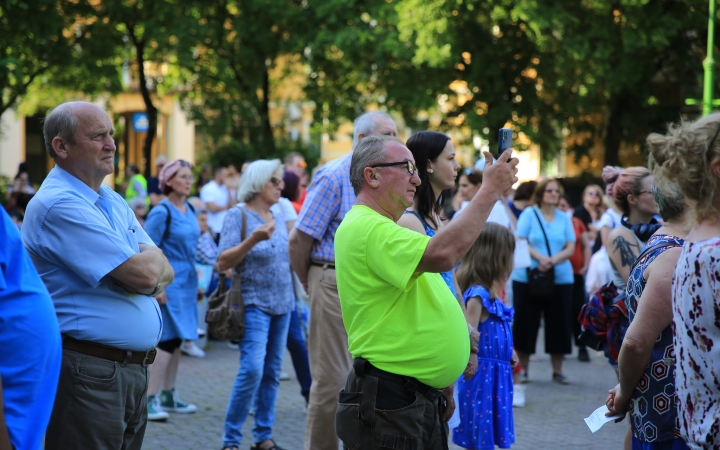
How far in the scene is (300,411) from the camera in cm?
798

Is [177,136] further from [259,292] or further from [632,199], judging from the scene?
[632,199]

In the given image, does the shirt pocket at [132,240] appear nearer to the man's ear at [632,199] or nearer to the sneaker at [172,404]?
the man's ear at [632,199]

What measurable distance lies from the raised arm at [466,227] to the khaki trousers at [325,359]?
230 centimetres

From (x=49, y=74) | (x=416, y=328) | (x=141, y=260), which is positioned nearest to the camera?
(x=416, y=328)

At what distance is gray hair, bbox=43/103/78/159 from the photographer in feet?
12.4

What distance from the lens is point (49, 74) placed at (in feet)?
84.3

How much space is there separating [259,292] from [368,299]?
321 cm

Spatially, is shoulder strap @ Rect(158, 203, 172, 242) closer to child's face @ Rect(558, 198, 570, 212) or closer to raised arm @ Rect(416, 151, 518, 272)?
raised arm @ Rect(416, 151, 518, 272)

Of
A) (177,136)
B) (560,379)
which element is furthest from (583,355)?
(177,136)

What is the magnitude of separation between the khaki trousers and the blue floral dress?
2.50 feet

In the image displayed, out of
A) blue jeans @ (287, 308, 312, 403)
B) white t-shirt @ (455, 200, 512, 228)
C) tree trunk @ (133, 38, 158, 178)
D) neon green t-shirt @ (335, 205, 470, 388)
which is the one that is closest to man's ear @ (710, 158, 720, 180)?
neon green t-shirt @ (335, 205, 470, 388)

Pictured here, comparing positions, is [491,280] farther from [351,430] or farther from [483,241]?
[351,430]

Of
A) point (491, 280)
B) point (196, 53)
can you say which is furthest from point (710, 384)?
point (196, 53)

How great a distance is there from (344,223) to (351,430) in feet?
2.75
